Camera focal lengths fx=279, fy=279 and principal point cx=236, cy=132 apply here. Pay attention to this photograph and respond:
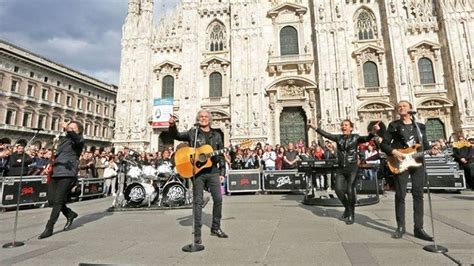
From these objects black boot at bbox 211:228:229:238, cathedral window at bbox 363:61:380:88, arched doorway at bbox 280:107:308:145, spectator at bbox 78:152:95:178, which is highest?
cathedral window at bbox 363:61:380:88

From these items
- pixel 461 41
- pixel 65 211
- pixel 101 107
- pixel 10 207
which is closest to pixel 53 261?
pixel 65 211

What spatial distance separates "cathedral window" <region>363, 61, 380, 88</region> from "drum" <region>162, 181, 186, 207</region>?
1874 cm

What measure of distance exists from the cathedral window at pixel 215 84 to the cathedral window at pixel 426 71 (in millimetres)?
15526

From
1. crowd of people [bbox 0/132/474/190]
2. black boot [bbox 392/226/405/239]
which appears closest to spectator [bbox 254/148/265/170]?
crowd of people [bbox 0/132/474/190]

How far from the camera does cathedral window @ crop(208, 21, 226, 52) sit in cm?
2451

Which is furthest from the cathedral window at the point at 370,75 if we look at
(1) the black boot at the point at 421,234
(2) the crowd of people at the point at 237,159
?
(1) the black boot at the point at 421,234

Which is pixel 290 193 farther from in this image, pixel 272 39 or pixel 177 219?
pixel 272 39

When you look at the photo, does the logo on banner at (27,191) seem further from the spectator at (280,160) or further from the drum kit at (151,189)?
the spectator at (280,160)

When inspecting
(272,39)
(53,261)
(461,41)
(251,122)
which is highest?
(272,39)

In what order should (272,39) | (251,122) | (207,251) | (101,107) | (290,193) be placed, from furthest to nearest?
(101,107) < (272,39) < (251,122) < (290,193) < (207,251)

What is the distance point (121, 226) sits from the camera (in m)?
5.45

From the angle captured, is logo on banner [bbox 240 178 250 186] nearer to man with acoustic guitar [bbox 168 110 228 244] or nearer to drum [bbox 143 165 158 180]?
drum [bbox 143 165 158 180]

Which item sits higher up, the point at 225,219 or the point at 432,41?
the point at 432,41

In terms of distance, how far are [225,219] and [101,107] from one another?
48.2m
